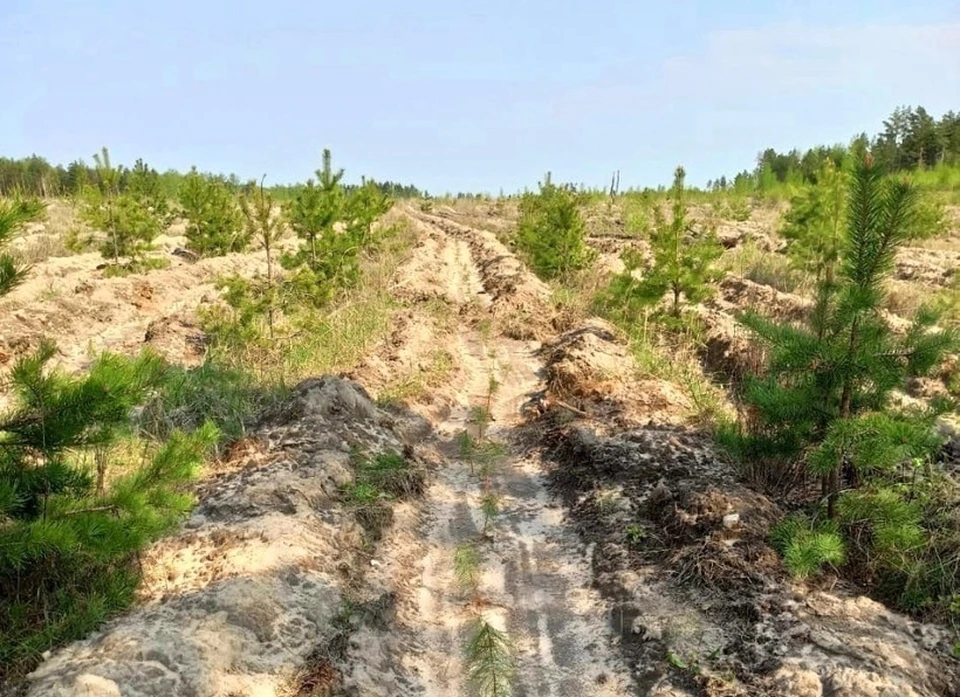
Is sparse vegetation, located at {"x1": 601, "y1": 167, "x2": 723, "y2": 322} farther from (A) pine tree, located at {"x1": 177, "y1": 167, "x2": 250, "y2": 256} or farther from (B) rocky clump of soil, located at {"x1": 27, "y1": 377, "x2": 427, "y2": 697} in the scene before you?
(A) pine tree, located at {"x1": 177, "y1": 167, "x2": 250, "y2": 256}

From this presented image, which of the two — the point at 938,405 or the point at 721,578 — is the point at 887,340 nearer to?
the point at 938,405

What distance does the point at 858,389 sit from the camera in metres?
4.84

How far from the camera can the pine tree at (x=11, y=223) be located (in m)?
2.99

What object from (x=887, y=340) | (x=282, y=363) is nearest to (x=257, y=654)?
(x=887, y=340)

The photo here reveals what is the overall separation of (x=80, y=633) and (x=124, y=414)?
51.7 inches

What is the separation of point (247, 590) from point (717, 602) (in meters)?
3.08

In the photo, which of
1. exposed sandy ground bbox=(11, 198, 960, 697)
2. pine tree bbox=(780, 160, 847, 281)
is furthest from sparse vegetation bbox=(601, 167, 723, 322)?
pine tree bbox=(780, 160, 847, 281)

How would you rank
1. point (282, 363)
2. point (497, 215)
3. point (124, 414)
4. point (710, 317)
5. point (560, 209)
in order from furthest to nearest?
point (497, 215) → point (560, 209) → point (710, 317) → point (282, 363) → point (124, 414)

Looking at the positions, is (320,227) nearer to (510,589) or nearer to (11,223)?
(510,589)

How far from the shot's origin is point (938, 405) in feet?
14.9

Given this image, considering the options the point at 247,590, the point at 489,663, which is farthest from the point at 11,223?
the point at 489,663

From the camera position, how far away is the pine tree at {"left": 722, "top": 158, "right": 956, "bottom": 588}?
417cm

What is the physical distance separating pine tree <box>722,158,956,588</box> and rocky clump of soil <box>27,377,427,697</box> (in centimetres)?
313

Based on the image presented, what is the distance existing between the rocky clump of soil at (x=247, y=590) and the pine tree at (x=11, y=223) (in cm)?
197
